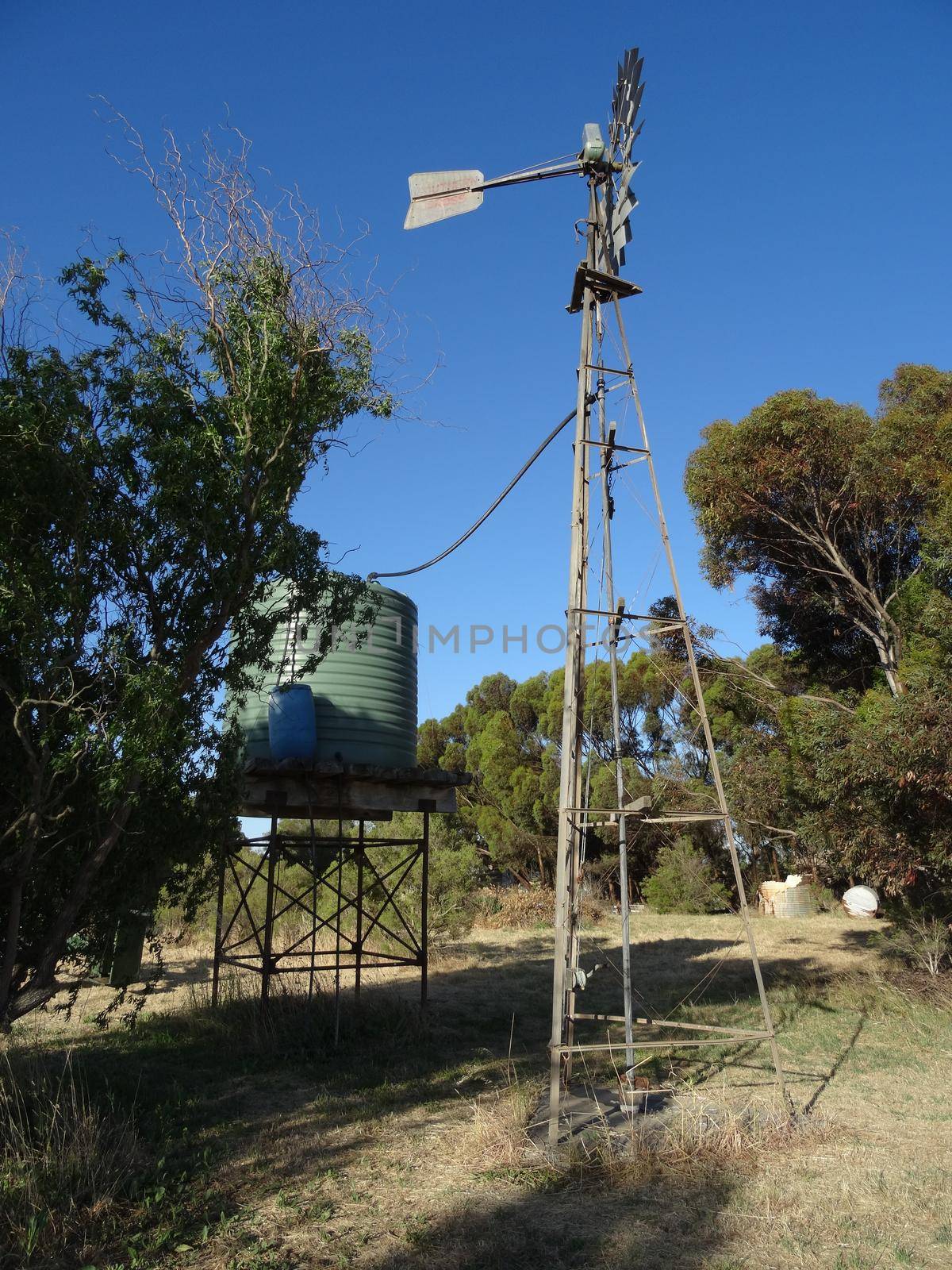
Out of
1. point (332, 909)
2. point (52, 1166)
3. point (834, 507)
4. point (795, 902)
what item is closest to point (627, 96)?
point (834, 507)

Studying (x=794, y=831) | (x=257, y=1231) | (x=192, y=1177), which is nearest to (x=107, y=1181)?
(x=192, y=1177)

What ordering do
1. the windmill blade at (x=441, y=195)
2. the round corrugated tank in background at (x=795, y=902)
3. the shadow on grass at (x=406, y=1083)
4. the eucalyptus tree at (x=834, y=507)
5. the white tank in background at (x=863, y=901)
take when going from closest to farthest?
1. the shadow on grass at (x=406, y=1083)
2. the windmill blade at (x=441, y=195)
3. the eucalyptus tree at (x=834, y=507)
4. the white tank in background at (x=863, y=901)
5. the round corrugated tank in background at (x=795, y=902)

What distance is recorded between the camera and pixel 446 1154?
6781mm

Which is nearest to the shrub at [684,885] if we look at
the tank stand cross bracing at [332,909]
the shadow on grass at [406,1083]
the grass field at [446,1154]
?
the tank stand cross bracing at [332,909]

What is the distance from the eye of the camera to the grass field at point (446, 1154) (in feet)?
16.5

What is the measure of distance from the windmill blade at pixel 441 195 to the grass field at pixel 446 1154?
7.81 m

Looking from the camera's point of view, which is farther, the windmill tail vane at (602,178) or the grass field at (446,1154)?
the windmill tail vane at (602,178)

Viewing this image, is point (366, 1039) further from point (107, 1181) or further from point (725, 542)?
point (725, 542)

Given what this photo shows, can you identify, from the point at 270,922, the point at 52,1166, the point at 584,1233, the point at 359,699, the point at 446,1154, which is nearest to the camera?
the point at 584,1233

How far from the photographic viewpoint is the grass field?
5020mm

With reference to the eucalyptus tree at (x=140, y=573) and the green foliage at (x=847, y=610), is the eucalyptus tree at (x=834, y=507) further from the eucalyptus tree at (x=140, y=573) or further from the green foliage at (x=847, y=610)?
the eucalyptus tree at (x=140, y=573)

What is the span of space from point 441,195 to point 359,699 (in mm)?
5631

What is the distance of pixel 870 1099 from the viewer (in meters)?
8.20

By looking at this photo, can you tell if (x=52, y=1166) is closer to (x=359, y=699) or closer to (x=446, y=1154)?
(x=446, y=1154)
